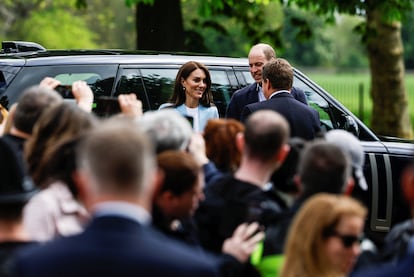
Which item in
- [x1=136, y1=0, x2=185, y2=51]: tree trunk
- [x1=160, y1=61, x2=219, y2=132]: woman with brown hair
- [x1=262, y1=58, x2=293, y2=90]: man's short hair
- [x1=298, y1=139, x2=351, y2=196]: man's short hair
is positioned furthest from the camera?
[x1=136, y1=0, x2=185, y2=51]: tree trunk

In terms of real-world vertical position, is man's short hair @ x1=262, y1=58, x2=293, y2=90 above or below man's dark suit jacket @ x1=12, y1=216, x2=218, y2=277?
below

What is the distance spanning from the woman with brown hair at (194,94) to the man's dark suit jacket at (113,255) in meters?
4.70

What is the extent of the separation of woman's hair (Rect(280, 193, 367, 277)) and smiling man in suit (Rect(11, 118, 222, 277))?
28.9 inches

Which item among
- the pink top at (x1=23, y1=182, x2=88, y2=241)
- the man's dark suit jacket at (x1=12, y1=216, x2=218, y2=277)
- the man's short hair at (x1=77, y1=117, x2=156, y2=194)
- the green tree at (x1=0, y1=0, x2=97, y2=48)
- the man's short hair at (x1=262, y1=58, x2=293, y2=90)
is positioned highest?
the man's short hair at (x1=77, y1=117, x2=156, y2=194)

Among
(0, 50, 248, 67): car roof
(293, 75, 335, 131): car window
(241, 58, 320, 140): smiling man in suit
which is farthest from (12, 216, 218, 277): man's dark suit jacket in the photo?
(293, 75, 335, 131): car window

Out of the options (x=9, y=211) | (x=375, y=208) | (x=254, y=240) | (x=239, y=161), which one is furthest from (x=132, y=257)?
(x=375, y=208)

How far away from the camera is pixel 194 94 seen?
8.12 m

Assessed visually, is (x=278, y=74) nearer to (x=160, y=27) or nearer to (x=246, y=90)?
(x=246, y=90)

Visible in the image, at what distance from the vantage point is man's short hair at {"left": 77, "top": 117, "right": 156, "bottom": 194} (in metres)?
3.27

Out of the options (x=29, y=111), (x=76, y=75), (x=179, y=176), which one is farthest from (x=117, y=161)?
(x=76, y=75)

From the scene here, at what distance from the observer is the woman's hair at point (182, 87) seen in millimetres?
8125

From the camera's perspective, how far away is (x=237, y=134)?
544 centimetres

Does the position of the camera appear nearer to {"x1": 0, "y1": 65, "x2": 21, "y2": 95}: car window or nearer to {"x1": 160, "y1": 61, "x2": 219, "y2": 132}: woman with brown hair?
{"x1": 0, "y1": 65, "x2": 21, "y2": 95}: car window

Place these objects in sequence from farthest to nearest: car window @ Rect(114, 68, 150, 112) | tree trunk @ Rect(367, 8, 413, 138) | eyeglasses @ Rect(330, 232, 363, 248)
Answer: tree trunk @ Rect(367, 8, 413, 138) < car window @ Rect(114, 68, 150, 112) < eyeglasses @ Rect(330, 232, 363, 248)
